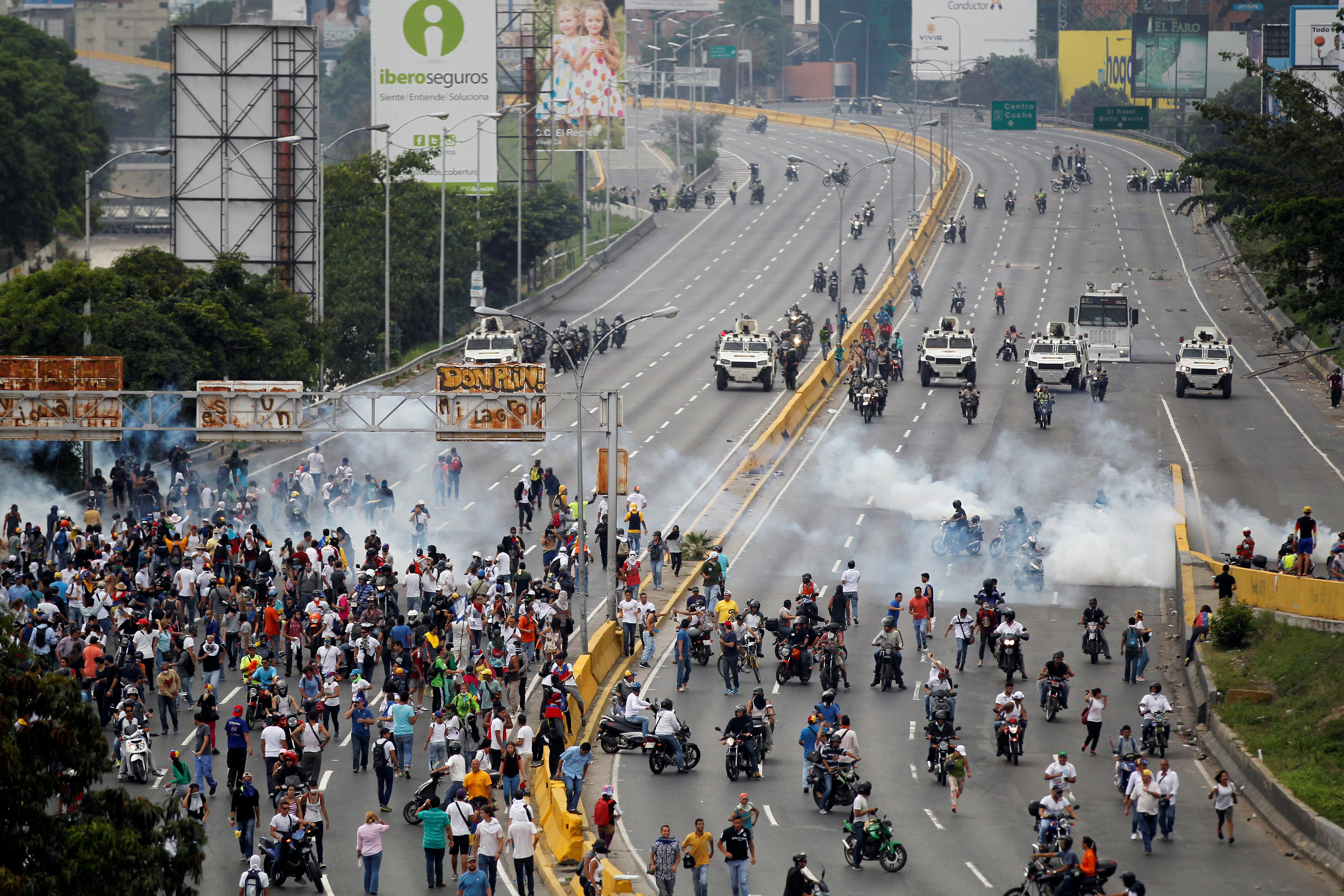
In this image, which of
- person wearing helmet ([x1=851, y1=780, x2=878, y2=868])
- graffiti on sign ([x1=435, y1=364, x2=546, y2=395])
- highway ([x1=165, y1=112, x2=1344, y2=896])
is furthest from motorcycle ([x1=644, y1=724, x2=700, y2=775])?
graffiti on sign ([x1=435, y1=364, x2=546, y2=395])

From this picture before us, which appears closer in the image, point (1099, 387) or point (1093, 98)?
point (1099, 387)

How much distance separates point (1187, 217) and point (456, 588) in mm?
73804

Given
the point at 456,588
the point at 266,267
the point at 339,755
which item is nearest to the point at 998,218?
the point at 266,267

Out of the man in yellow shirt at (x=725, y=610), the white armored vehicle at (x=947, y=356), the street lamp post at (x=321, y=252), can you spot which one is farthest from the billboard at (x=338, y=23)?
the man in yellow shirt at (x=725, y=610)

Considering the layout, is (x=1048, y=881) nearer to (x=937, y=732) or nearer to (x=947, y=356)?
(x=937, y=732)

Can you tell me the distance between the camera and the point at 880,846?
22750 mm

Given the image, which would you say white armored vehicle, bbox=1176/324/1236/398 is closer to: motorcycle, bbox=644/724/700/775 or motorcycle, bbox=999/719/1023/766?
motorcycle, bbox=999/719/1023/766

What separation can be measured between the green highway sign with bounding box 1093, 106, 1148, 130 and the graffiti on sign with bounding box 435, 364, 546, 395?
81.2 m

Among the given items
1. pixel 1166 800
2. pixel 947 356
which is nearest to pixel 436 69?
pixel 947 356

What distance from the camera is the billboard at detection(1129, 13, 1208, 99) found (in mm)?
122812

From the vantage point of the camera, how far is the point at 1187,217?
9819 centimetres

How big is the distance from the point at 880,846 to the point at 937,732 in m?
4.70

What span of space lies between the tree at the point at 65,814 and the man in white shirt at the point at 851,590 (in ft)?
72.3

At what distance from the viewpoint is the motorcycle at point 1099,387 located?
5884 cm
